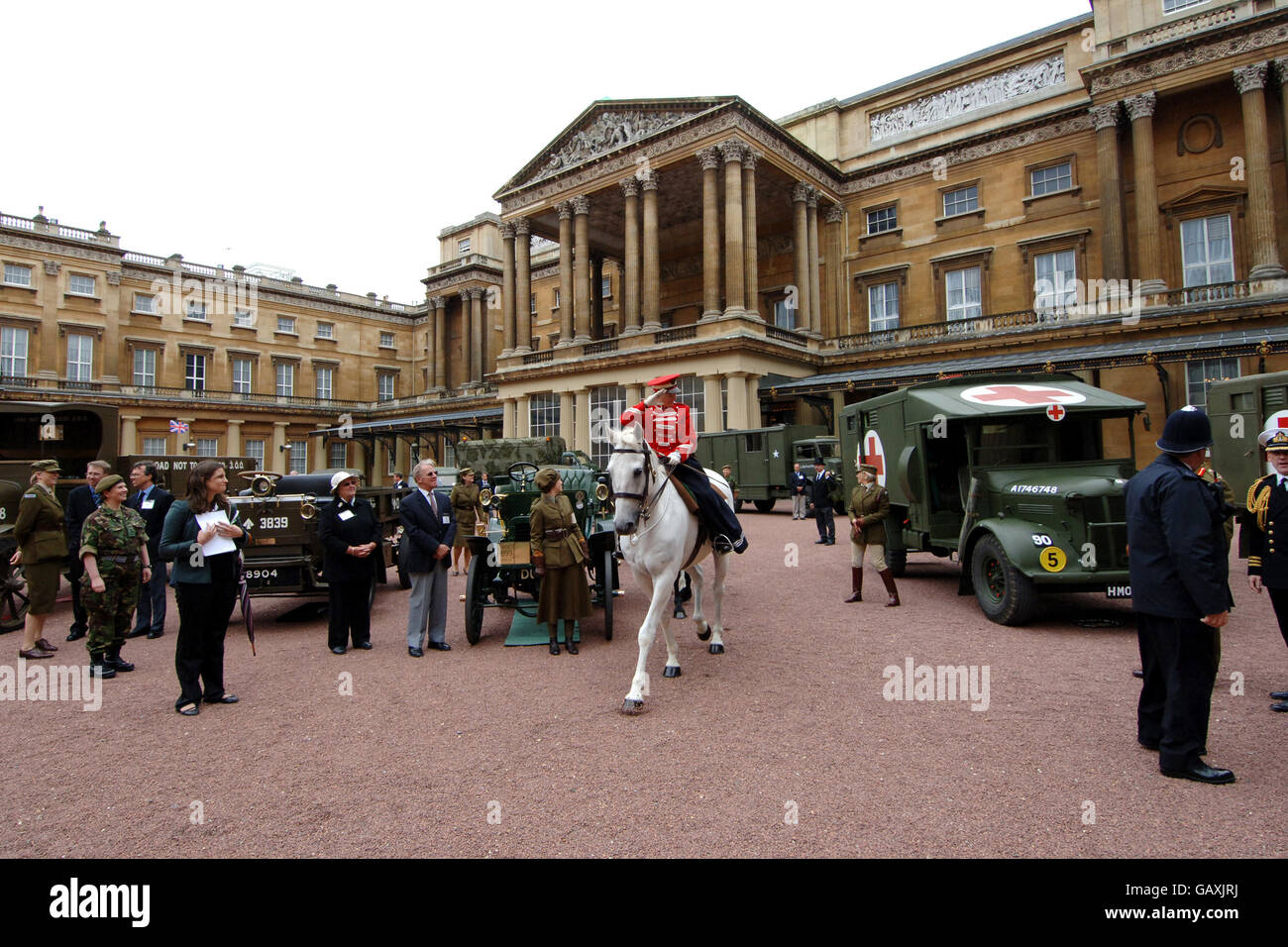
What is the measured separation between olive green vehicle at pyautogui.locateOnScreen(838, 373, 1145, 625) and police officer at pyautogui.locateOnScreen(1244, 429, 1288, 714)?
1919mm

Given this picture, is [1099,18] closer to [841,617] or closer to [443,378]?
[841,617]

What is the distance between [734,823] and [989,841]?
48.1 inches

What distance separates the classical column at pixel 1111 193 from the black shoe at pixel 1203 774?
95.8 feet

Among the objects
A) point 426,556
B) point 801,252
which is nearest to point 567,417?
point 801,252

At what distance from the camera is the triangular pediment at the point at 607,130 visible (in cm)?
3169

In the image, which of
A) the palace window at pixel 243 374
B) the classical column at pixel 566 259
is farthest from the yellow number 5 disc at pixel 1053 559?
the palace window at pixel 243 374

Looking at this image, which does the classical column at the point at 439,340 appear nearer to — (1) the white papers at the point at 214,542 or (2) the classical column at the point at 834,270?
(2) the classical column at the point at 834,270

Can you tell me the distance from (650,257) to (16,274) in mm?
38950

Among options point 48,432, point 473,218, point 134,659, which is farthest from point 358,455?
point 134,659

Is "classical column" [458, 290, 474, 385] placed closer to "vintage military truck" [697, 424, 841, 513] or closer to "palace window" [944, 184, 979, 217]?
"vintage military truck" [697, 424, 841, 513]

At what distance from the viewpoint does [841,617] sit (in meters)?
8.41

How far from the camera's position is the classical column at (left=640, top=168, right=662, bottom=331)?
32312 millimetres

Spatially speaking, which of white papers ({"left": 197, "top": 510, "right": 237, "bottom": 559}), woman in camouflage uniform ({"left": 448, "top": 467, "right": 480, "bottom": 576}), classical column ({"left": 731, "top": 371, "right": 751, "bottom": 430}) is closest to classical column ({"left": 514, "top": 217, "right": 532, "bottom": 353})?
classical column ({"left": 731, "top": 371, "right": 751, "bottom": 430})

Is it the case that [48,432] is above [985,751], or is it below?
above
